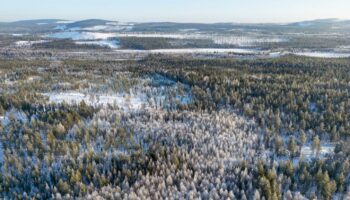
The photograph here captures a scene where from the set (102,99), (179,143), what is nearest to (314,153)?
(179,143)

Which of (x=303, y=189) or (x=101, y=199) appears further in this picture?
(x=303, y=189)

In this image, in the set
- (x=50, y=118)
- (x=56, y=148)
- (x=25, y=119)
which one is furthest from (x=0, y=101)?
(x=56, y=148)

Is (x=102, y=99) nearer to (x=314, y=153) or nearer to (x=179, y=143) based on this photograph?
(x=179, y=143)

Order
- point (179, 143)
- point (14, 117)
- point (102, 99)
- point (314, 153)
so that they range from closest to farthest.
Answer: point (314, 153) → point (179, 143) → point (14, 117) → point (102, 99)

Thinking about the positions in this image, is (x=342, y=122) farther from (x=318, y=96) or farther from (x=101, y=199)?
(x=101, y=199)

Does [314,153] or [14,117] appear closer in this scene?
[314,153]

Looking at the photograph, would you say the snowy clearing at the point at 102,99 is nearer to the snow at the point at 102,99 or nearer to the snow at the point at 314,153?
the snow at the point at 102,99

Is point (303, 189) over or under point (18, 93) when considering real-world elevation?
under

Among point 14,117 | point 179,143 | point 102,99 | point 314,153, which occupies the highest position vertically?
point 102,99
